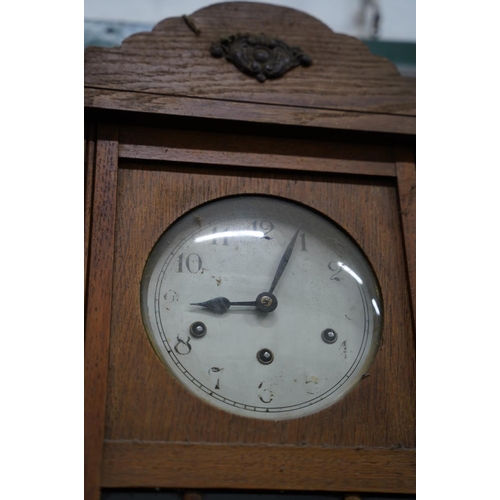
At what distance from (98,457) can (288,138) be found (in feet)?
1.77

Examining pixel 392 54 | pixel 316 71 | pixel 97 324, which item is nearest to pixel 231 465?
pixel 97 324

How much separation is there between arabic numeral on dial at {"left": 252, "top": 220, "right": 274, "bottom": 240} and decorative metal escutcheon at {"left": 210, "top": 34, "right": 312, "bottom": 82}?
0.72 ft

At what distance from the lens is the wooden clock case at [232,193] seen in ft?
3.01

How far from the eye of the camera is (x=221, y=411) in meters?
0.95

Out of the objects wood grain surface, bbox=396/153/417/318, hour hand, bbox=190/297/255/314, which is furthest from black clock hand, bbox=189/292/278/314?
wood grain surface, bbox=396/153/417/318

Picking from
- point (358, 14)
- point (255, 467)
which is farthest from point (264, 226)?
point (358, 14)

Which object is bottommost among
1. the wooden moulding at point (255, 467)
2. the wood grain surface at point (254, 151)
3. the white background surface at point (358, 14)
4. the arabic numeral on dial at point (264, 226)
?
the wooden moulding at point (255, 467)

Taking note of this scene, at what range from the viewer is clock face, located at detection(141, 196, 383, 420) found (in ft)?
3.25

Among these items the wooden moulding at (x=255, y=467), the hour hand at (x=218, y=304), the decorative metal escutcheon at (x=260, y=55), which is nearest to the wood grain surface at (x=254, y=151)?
the decorative metal escutcheon at (x=260, y=55)

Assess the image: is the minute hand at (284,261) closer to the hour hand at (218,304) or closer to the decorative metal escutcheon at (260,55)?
the hour hand at (218,304)

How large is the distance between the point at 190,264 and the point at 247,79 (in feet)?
0.98

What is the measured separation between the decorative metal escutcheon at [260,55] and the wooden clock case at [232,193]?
0.01 m

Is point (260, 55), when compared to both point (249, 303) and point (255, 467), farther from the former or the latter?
point (255, 467)

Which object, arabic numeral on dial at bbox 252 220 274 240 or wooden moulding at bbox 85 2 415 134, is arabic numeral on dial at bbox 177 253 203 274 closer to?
arabic numeral on dial at bbox 252 220 274 240
